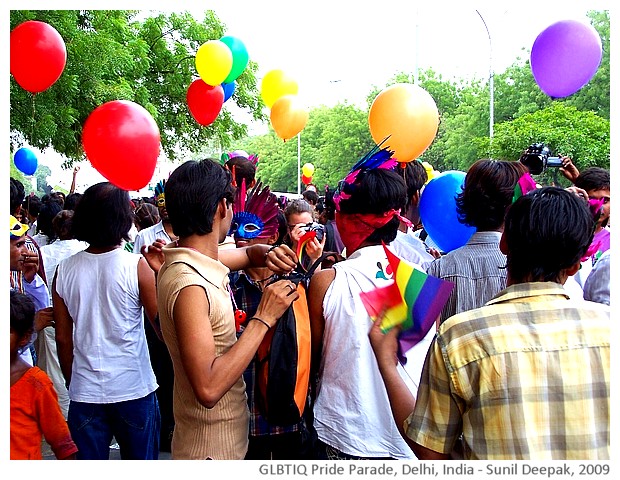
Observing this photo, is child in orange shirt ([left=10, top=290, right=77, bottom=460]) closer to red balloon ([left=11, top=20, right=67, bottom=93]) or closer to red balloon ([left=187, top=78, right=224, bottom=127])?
red balloon ([left=11, top=20, right=67, bottom=93])

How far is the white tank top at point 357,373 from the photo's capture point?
207cm

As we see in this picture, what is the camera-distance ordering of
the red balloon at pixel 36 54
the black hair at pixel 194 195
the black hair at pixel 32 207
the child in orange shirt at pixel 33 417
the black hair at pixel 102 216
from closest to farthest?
the black hair at pixel 194 195 → the child in orange shirt at pixel 33 417 → the black hair at pixel 102 216 → the red balloon at pixel 36 54 → the black hair at pixel 32 207

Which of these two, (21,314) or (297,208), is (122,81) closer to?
(297,208)

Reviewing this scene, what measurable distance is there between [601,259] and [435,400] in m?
1.50

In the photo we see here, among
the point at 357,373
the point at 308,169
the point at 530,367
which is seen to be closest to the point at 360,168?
the point at 357,373

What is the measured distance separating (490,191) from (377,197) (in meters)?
0.56

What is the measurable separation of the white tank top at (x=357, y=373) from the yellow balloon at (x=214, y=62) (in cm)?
521

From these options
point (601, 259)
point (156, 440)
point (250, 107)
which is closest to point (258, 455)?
point (156, 440)

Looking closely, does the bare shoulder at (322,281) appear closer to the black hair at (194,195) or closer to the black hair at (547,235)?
the black hair at (194,195)

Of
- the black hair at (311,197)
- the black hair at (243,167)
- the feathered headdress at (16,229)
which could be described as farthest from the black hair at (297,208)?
the black hair at (311,197)

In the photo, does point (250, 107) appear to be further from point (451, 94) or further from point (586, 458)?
point (451, 94)

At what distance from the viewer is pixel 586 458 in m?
1.46

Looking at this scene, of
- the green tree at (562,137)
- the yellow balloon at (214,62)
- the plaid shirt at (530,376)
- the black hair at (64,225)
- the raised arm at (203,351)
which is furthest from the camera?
the green tree at (562,137)

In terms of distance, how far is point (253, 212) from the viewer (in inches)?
99.0
